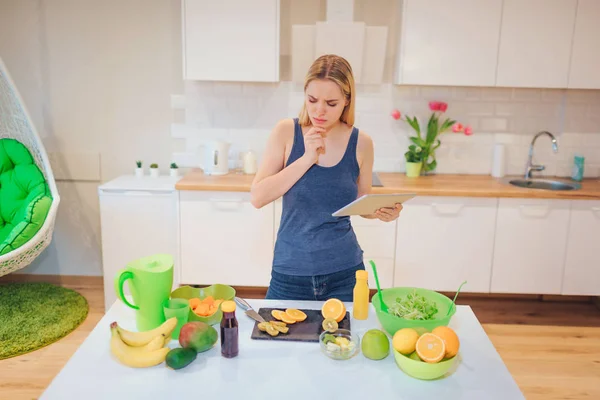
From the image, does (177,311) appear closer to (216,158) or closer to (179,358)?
(179,358)

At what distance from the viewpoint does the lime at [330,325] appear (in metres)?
1.45

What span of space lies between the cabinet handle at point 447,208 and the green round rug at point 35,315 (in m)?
2.14

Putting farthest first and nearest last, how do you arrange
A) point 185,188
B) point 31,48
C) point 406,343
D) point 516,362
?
1. point 31,48
2. point 185,188
3. point 516,362
4. point 406,343

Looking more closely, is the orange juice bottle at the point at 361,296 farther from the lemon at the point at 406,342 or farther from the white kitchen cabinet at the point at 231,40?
the white kitchen cabinet at the point at 231,40

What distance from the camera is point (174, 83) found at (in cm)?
362

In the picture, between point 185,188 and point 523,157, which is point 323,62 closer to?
point 185,188

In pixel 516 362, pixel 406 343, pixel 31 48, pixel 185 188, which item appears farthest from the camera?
pixel 31 48

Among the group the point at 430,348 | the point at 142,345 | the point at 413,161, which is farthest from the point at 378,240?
the point at 142,345

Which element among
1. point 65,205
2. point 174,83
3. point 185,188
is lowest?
point 65,205

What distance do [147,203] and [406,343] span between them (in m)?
2.32

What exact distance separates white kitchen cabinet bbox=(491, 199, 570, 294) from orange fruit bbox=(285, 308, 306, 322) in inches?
78.4

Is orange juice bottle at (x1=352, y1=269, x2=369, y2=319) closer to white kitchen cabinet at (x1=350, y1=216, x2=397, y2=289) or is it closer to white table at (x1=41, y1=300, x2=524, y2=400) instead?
white table at (x1=41, y1=300, x2=524, y2=400)

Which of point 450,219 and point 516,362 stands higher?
point 450,219

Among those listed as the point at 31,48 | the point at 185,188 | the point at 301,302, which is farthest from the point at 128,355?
the point at 31,48
